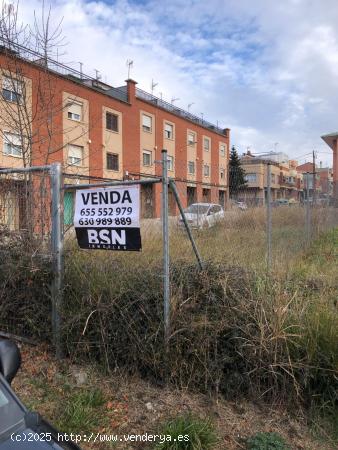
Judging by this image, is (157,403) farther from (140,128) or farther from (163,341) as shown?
(140,128)

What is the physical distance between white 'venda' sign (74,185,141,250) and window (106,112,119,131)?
92.4 feet

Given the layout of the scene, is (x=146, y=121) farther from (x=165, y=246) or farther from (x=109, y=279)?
(x=165, y=246)

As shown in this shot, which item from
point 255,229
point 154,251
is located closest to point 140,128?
point 255,229

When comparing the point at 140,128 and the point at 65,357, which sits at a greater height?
the point at 140,128

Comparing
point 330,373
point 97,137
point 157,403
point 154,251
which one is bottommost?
point 157,403

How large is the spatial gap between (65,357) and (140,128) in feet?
107

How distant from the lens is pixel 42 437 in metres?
1.72

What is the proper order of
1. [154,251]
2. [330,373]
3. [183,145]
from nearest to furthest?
1. [330,373]
2. [154,251]
3. [183,145]

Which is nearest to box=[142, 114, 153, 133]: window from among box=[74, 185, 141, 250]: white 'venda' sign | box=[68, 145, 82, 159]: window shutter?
box=[68, 145, 82, 159]: window shutter

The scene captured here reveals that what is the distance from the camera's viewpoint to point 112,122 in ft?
103

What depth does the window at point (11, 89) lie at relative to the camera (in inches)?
277

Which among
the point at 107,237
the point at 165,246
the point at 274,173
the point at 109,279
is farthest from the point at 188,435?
the point at 274,173

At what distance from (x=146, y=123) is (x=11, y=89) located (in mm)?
29460

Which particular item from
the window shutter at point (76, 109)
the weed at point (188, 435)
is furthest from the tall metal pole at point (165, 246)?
the window shutter at point (76, 109)
